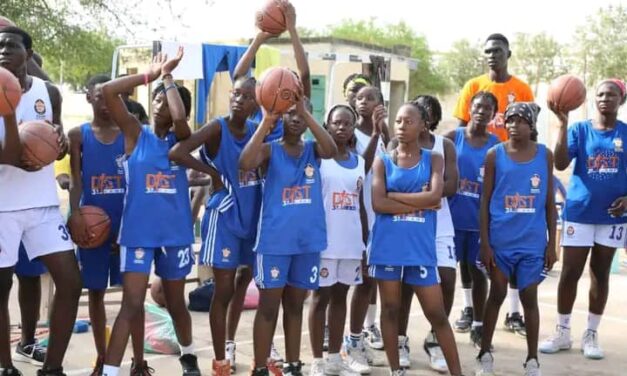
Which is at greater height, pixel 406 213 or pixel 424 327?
pixel 406 213

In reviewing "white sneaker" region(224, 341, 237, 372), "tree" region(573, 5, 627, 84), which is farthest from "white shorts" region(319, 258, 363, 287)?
"tree" region(573, 5, 627, 84)

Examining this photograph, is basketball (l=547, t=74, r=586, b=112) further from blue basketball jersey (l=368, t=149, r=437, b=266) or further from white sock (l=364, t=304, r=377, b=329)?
white sock (l=364, t=304, r=377, b=329)

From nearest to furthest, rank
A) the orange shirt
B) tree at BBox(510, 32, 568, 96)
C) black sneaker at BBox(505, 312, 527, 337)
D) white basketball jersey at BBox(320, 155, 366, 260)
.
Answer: white basketball jersey at BBox(320, 155, 366, 260) → the orange shirt → black sneaker at BBox(505, 312, 527, 337) → tree at BBox(510, 32, 568, 96)

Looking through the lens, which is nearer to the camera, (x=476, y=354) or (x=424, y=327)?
(x=476, y=354)

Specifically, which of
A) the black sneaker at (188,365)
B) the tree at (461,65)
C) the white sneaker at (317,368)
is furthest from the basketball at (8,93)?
the tree at (461,65)

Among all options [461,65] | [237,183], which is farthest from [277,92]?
[461,65]

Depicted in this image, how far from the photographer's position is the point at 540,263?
5586 millimetres

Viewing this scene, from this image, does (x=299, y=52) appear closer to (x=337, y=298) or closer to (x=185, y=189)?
(x=185, y=189)

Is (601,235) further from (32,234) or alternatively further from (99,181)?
(32,234)

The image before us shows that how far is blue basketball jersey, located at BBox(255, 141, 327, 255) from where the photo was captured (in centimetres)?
496

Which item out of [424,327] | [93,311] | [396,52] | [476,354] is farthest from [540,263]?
[396,52]

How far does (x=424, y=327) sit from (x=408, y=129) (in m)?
2.56

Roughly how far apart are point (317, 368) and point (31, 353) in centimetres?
205

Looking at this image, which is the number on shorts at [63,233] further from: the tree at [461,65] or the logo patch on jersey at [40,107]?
the tree at [461,65]
